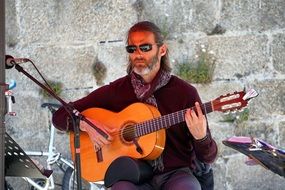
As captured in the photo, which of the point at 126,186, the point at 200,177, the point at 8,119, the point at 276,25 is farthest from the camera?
the point at 8,119

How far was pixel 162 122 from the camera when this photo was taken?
346 cm

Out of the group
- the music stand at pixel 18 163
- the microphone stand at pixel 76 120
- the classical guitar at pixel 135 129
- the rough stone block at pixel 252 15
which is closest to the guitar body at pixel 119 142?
the classical guitar at pixel 135 129

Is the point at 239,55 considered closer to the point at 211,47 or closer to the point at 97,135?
the point at 211,47

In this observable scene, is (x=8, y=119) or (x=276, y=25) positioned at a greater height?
(x=276, y=25)

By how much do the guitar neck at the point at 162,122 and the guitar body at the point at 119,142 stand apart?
3cm

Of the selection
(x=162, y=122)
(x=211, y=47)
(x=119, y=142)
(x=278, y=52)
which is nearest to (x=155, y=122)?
(x=162, y=122)

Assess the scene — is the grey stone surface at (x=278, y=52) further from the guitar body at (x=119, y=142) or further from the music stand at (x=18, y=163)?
the music stand at (x=18, y=163)

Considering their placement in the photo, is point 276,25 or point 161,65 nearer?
point 161,65

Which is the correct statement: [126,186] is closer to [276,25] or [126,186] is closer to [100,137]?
[100,137]

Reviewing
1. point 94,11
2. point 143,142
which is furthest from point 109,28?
point 143,142

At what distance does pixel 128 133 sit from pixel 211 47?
65.5 inches

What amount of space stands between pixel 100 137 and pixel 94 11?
1809 mm

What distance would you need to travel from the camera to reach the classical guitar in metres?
3.33

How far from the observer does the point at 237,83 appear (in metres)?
5.04
